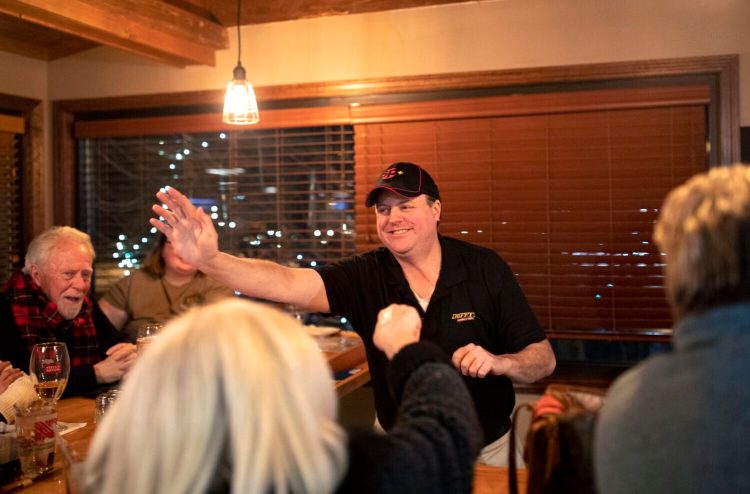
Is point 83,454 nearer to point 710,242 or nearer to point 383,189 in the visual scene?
point 383,189

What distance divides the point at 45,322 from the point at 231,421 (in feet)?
8.04

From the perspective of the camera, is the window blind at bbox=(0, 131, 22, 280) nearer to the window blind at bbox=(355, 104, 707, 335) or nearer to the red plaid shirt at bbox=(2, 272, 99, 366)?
the red plaid shirt at bbox=(2, 272, 99, 366)

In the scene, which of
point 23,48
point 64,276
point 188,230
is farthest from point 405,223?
point 23,48

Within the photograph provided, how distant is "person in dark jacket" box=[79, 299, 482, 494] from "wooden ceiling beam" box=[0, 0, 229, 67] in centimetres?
265

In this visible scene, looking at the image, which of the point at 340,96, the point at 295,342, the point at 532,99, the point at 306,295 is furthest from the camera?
the point at 340,96

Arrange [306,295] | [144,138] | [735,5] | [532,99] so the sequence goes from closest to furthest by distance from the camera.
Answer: [306,295] < [735,5] < [532,99] < [144,138]

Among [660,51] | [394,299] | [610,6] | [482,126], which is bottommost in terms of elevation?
[394,299]

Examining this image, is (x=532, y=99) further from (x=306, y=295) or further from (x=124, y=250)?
(x=124, y=250)

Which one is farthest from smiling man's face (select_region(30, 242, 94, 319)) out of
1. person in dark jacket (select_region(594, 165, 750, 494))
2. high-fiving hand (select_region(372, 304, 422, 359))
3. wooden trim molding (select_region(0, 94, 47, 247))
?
person in dark jacket (select_region(594, 165, 750, 494))

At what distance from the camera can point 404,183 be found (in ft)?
8.22

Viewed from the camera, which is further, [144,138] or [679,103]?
[144,138]

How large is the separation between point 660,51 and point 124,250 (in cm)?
325

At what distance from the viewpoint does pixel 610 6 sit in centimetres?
368

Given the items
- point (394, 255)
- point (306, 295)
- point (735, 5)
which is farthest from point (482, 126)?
point (306, 295)
